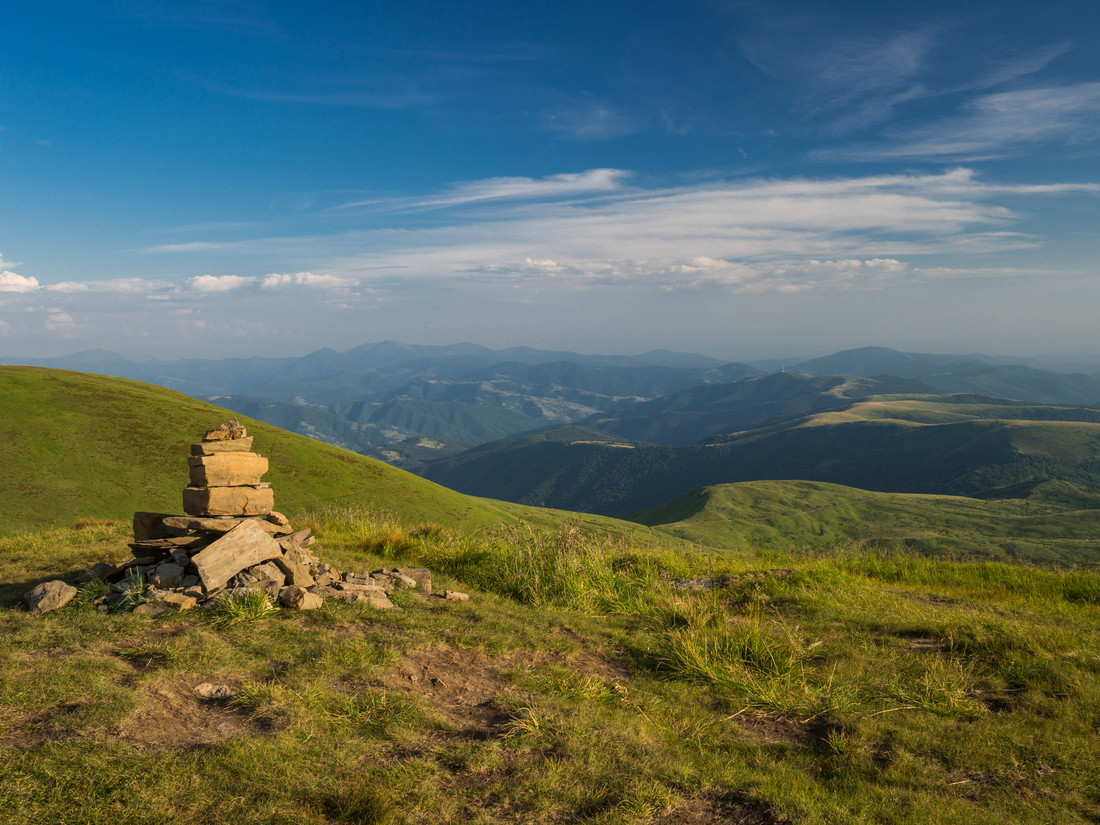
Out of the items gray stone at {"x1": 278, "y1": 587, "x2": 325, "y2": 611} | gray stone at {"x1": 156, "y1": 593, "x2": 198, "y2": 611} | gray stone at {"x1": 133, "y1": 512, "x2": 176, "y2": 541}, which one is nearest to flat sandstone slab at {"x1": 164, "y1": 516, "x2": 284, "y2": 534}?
gray stone at {"x1": 133, "y1": 512, "x2": 176, "y2": 541}

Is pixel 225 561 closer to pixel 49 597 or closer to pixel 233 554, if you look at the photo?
pixel 233 554

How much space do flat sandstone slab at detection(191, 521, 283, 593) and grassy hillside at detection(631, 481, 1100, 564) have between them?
298ft

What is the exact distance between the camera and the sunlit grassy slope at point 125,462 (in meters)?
36.9

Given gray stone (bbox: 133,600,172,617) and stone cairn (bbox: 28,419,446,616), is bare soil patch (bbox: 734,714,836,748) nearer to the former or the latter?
stone cairn (bbox: 28,419,446,616)

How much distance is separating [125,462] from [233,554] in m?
42.9

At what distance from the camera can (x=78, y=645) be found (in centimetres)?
752

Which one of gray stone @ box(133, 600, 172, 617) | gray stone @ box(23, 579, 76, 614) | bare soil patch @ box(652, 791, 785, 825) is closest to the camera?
bare soil patch @ box(652, 791, 785, 825)

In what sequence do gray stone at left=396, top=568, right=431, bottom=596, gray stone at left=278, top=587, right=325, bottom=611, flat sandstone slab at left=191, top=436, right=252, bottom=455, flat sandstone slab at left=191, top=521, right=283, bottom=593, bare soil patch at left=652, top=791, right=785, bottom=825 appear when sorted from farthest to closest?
flat sandstone slab at left=191, top=436, right=252, bottom=455 → gray stone at left=396, top=568, right=431, bottom=596 → flat sandstone slab at left=191, top=521, right=283, bottom=593 → gray stone at left=278, top=587, right=325, bottom=611 → bare soil patch at left=652, top=791, right=785, bottom=825

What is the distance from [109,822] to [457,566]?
29.8 ft

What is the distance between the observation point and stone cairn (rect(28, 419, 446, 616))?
371 inches

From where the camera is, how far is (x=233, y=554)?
33.1 ft

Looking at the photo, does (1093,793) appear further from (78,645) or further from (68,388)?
(68,388)

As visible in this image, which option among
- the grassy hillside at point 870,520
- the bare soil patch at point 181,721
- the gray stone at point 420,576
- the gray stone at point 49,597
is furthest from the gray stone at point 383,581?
the grassy hillside at point 870,520

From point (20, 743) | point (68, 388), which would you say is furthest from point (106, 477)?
point (20, 743)
